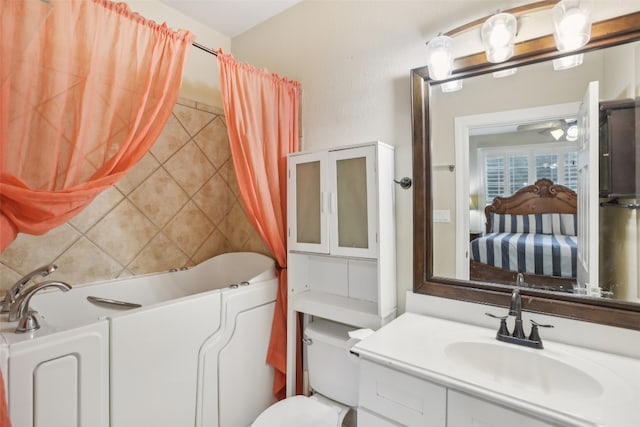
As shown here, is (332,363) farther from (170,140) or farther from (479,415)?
(170,140)

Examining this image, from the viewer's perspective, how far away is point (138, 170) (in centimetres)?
203

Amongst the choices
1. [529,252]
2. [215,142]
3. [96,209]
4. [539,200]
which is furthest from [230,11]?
[529,252]

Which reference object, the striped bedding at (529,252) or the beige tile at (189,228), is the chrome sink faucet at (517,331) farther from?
the beige tile at (189,228)

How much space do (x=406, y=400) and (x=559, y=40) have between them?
1.38 meters

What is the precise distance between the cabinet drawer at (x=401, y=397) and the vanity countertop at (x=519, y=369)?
31mm

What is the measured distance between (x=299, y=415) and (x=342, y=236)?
924mm

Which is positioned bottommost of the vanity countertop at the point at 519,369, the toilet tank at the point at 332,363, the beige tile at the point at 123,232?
the toilet tank at the point at 332,363

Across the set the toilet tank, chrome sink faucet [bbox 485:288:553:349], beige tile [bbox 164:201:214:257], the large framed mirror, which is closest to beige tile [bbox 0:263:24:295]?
beige tile [bbox 164:201:214:257]

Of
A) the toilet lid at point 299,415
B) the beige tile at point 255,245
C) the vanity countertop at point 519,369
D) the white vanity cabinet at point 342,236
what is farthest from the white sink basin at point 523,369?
the beige tile at point 255,245

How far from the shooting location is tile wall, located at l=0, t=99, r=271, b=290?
5.74 ft

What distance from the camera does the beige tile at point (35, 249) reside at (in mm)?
1604

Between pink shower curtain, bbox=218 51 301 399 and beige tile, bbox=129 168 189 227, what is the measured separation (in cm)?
78

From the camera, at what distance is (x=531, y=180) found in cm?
125

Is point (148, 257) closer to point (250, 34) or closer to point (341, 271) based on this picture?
point (341, 271)
